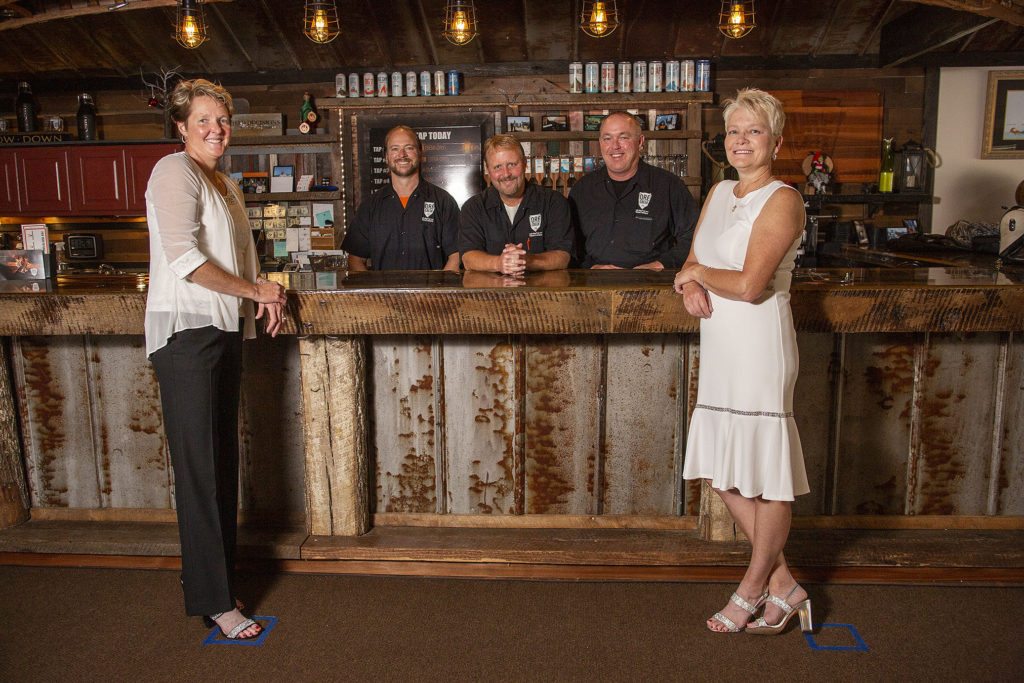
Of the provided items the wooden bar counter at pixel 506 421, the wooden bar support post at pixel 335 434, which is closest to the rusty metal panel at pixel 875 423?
the wooden bar counter at pixel 506 421

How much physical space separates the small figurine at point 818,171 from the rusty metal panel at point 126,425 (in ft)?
15.5

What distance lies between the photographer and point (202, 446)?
1963 mm

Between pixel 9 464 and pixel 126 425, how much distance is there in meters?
0.44

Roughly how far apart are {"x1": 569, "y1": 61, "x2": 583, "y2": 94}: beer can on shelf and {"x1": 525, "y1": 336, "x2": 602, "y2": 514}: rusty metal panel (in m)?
3.70

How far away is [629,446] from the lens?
244 cm

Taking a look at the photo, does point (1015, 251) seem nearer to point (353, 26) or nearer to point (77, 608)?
point (77, 608)

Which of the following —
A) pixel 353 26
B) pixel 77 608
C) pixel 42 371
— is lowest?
pixel 77 608

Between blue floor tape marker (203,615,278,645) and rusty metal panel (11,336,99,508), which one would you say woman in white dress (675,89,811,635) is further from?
rusty metal panel (11,336,99,508)

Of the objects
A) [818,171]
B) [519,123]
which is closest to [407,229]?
[519,123]

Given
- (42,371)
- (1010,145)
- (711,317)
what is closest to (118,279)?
(42,371)

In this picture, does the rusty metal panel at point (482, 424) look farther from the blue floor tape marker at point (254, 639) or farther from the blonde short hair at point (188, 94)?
the blonde short hair at point (188, 94)

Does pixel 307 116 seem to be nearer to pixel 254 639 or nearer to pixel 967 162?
pixel 254 639

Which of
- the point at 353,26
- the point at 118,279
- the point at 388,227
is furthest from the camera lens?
the point at 353,26

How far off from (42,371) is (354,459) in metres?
1.16
